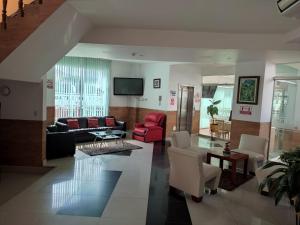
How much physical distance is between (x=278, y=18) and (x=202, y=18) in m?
1.19

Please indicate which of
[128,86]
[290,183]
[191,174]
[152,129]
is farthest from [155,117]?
[290,183]

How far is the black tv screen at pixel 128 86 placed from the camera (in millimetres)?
9891

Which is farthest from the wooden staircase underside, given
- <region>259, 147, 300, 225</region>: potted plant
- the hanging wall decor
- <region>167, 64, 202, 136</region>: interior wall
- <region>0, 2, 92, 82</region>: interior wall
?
the hanging wall decor

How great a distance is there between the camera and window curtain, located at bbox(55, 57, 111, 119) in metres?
8.58

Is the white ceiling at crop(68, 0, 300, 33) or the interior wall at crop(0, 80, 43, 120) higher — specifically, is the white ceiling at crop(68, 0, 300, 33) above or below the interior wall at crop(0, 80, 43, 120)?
above

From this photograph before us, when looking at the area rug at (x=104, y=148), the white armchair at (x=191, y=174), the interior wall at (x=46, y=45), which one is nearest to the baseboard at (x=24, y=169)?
the area rug at (x=104, y=148)

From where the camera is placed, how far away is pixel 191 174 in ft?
12.8

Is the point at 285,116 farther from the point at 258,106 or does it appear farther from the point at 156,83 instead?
the point at 156,83

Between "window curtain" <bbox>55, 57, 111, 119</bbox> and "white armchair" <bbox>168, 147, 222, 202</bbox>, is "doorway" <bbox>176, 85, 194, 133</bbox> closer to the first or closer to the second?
"window curtain" <bbox>55, 57, 111, 119</bbox>

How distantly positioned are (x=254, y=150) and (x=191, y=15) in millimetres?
3560

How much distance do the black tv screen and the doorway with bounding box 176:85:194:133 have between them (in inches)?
68.3

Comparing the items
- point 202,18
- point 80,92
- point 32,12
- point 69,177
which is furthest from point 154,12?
point 80,92

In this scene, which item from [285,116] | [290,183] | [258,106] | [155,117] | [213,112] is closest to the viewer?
[290,183]

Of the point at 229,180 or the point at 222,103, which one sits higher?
the point at 222,103
